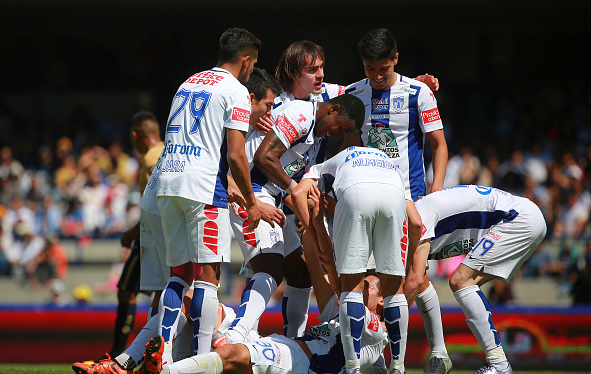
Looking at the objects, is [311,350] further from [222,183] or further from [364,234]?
[222,183]

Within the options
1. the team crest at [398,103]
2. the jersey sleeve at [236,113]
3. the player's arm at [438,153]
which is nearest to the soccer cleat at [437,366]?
the player's arm at [438,153]

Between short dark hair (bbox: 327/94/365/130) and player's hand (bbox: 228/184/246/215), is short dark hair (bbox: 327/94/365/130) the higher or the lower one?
the higher one

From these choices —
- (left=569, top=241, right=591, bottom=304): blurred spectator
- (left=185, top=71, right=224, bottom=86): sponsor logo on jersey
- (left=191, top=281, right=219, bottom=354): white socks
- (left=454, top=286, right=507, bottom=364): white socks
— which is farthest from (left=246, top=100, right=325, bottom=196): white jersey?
(left=569, top=241, right=591, bottom=304): blurred spectator

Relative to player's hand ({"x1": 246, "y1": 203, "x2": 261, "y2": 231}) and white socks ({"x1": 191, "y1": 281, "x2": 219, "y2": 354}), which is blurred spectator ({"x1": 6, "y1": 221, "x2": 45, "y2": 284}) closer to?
white socks ({"x1": 191, "y1": 281, "x2": 219, "y2": 354})

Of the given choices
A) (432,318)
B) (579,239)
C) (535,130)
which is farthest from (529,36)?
(432,318)

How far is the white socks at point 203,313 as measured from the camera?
4.83 metres

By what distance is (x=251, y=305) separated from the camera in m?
5.19

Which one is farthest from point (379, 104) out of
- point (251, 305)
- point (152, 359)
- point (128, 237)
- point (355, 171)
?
point (152, 359)

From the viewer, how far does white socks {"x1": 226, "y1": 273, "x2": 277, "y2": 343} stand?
5.02 m

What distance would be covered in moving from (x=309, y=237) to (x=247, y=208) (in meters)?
0.65

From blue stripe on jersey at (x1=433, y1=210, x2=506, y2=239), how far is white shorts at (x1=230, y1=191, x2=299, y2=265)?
1.32m

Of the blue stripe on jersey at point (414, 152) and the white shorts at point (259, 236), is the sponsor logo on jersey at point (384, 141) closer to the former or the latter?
the blue stripe on jersey at point (414, 152)

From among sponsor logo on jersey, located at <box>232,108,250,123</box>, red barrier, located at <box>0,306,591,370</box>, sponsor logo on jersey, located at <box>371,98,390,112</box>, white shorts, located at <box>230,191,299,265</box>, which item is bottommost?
red barrier, located at <box>0,306,591,370</box>

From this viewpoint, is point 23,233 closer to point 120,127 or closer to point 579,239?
point 120,127
